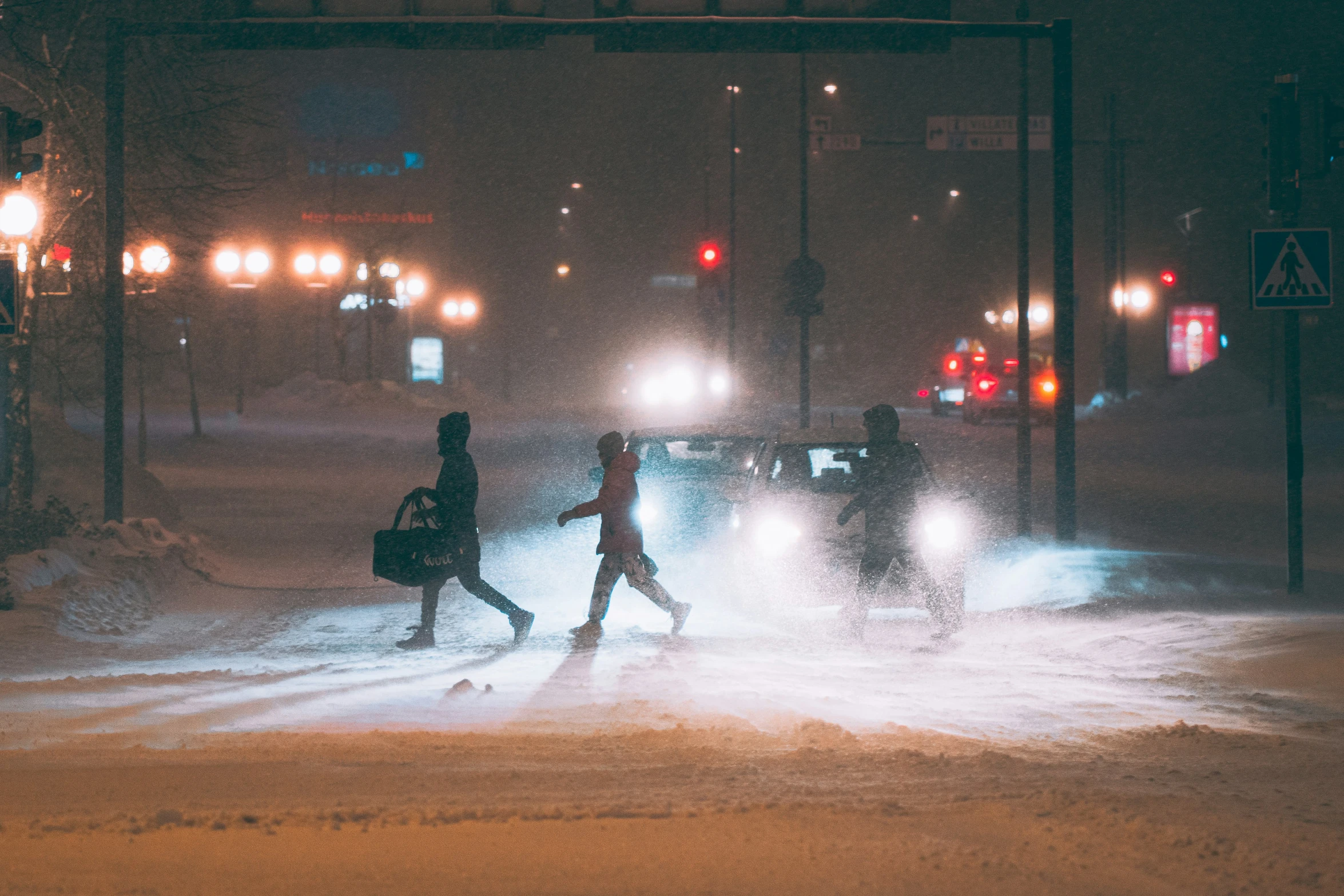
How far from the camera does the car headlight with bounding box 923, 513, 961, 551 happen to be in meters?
9.70

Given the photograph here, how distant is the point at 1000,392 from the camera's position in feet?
128

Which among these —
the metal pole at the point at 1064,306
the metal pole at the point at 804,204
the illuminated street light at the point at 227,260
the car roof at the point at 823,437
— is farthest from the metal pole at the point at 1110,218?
the car roof at the point at 823,437

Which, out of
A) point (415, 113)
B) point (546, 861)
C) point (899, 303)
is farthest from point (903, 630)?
point (899, 303)

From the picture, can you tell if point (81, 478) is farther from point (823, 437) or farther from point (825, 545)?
point (825, 545)

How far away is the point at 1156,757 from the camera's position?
5.85 m

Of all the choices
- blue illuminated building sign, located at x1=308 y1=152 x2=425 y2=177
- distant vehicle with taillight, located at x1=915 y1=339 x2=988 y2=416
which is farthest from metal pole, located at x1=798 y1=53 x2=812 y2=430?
blue illuminated building sign, located at x1=308 y1=152 x2=425 y2=177

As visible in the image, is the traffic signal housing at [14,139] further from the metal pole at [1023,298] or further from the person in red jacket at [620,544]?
the metal pole at [1023,298]

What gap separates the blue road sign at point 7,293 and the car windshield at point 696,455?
532 centimetres

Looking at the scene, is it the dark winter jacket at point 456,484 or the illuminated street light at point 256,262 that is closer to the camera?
the dark winter jacket at point 456,484

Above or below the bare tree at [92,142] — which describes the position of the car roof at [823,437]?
below

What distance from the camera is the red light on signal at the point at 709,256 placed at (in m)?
22.1

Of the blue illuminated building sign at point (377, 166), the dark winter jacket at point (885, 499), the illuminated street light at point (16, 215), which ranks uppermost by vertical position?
the blue illuminated building sign at point (377, 166)

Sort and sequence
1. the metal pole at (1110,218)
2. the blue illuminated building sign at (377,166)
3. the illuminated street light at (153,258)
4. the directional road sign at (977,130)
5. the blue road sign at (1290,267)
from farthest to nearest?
the blue illuminated building sign at (377,166), the metal pole at (1110,218), the directional road sign at (977,130), the illuminated street light at (153,258), the blue road sign at (1290,267)

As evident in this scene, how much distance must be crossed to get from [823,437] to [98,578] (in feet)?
20.6
